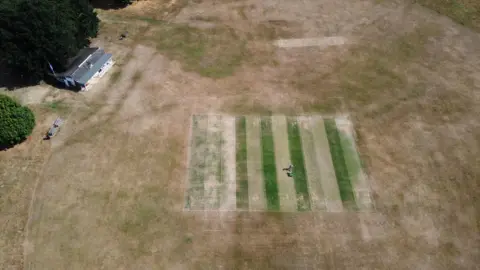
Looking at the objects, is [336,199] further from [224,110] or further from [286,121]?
[224,110]

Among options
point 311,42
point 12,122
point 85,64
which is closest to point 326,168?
point 311,42

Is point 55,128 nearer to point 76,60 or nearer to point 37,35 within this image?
point 76,60

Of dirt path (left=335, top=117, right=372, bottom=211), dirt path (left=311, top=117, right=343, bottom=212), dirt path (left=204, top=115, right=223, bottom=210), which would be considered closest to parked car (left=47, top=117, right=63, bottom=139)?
dirt path (left=204, top=115, right=223, bottom=210)

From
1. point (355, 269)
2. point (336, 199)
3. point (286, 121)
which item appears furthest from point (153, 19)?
point (355, 269)

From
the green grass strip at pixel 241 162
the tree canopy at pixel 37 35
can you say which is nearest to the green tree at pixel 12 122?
the tree canopy at pixel 37 35

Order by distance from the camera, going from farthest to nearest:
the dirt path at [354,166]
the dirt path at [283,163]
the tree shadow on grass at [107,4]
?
the tree shadow on grass at [107,4] < the dirt path at [354,166] < the dirt path at [283,163]

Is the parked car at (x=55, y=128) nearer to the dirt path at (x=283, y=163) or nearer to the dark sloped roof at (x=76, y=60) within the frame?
the dark sloped roof at (x=76, y=60)
